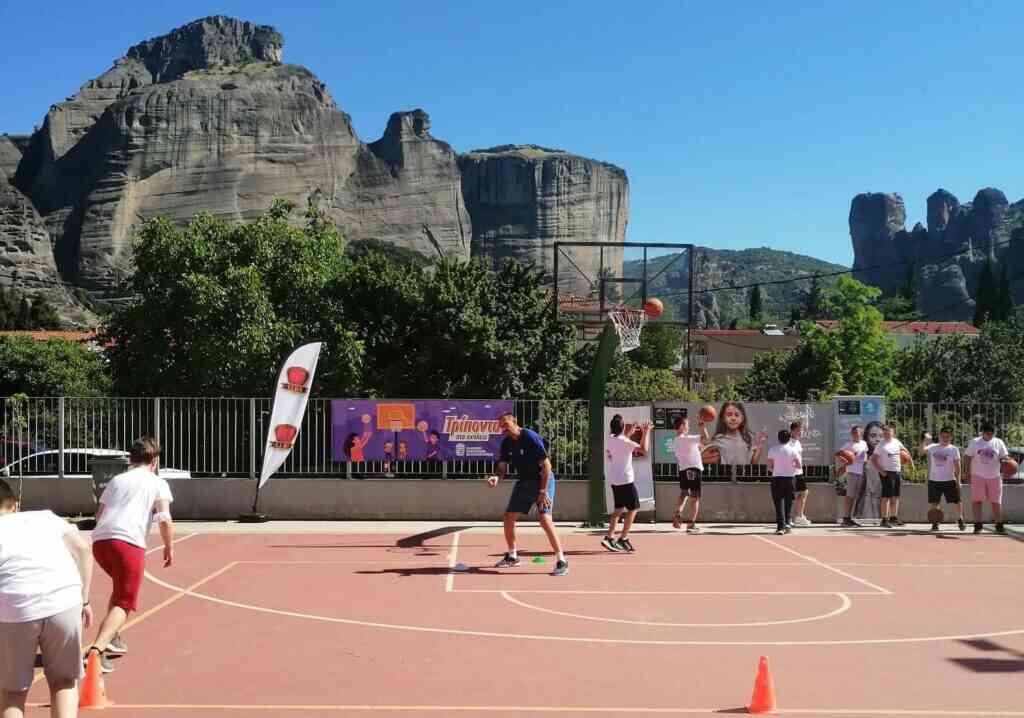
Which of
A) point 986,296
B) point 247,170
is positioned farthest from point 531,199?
point 986,296

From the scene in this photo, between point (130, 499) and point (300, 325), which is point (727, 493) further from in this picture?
point (300, 325)

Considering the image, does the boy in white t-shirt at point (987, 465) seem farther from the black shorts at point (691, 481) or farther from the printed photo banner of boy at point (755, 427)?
the black shorts at point (691, 481)

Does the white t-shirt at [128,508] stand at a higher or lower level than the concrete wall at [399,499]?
higher

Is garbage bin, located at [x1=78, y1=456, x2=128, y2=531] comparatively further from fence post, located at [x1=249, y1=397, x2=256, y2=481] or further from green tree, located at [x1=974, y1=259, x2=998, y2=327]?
green tree, located at [x1=974, y1=259, x2=998, y2=327]

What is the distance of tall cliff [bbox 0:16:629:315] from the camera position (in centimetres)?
14150

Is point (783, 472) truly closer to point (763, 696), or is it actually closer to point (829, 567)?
point (829, 567)

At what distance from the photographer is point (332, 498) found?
19672mm

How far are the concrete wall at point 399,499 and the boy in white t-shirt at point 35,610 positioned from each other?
1405 centimetres

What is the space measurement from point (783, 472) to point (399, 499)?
22.2 feet

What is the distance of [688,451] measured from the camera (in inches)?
690

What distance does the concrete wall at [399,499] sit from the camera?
1950 cm

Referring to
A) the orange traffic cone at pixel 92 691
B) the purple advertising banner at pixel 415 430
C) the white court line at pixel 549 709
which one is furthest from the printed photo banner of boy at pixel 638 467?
the orange traffic cone at pixel 92 691

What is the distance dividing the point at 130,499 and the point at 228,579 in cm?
485

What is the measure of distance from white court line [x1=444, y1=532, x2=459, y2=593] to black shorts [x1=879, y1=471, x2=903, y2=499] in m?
7.20
